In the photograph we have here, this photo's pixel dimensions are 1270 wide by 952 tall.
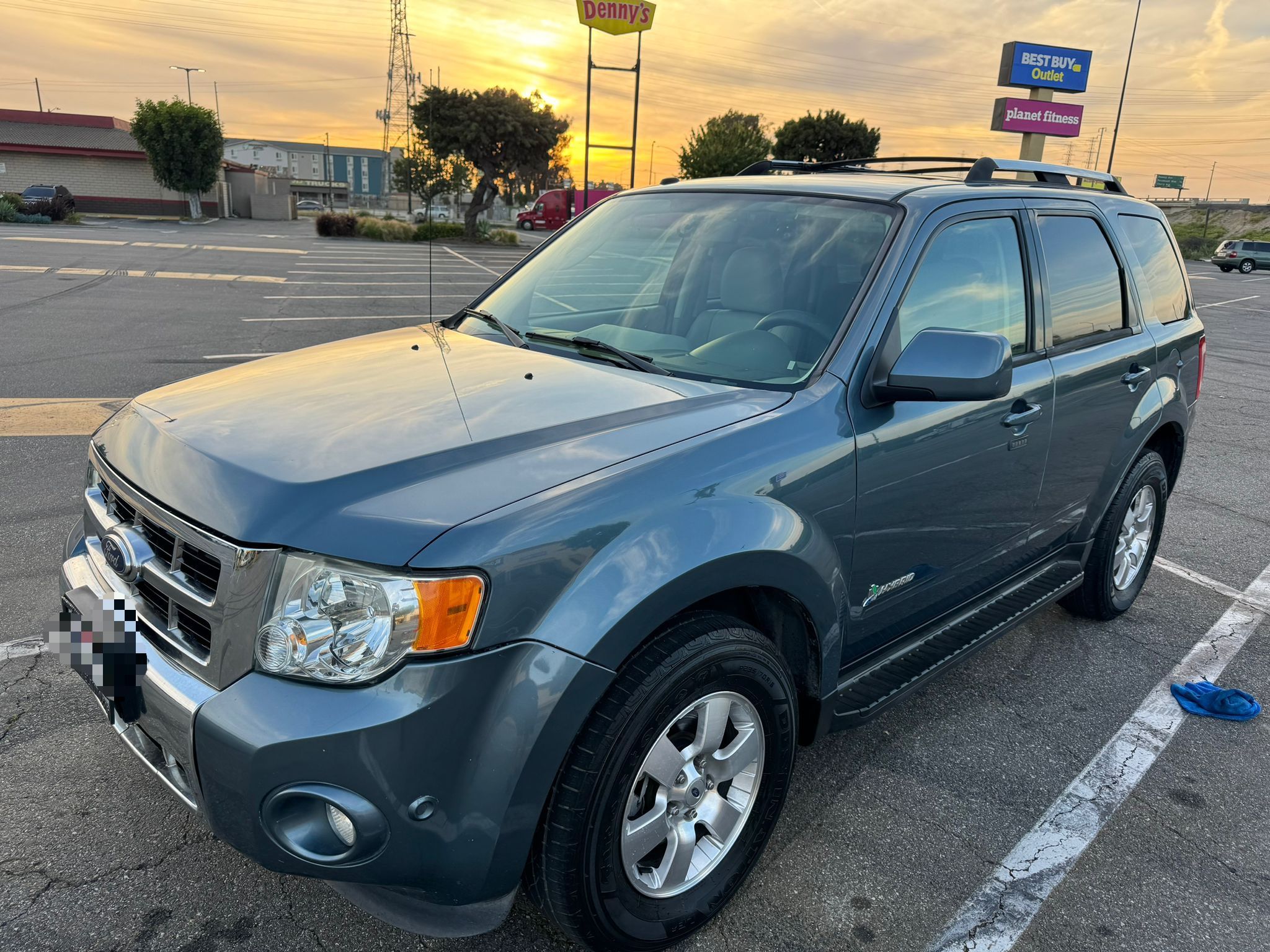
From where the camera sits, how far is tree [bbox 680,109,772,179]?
169ft

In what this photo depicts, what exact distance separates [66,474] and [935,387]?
16.3ft

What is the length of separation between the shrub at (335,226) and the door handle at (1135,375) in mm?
35453

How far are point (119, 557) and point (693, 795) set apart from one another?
146cm

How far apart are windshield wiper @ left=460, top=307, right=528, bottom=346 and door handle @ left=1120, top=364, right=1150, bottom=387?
7.95ft

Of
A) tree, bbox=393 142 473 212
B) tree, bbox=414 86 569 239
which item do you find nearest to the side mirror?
tree, bbox=393 142 473 212

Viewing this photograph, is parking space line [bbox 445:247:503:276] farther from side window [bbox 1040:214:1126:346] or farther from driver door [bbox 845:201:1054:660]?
driver door [bbox 845:201:1054:660]

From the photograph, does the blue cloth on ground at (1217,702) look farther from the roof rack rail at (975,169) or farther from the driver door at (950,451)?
the roof rack rail at (975,169)

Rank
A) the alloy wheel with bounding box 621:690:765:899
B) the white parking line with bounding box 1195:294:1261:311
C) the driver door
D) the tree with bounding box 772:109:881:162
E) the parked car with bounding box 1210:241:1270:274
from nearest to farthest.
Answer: the alloy wheel with bounding box 621:690:765:899 < the driver door < the white parking line with bounding box 1195:294:1261:311 < the parked car with bounding box 1210:241:1270:274 < the tree with bounding box 772:109:881:162

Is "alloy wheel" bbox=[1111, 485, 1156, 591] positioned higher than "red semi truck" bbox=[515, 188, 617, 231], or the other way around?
"red semi truck" bbox=[515, 188, 617, 231]

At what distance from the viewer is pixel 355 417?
215 cm

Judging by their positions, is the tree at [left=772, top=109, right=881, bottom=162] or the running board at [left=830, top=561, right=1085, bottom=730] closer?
the running board at [left=830, top=561, right=1085, bottom=730]

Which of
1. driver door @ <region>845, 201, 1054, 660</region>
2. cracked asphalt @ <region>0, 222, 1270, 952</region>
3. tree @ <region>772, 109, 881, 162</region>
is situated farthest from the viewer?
tree @ <region>772, 109, 881, 162</region>

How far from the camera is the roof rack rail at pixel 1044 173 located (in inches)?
126

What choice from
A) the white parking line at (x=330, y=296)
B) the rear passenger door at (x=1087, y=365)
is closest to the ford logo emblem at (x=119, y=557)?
the rear passenger door at (x=1087, y=365)
